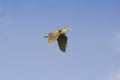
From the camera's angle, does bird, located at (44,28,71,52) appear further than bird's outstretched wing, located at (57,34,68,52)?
No

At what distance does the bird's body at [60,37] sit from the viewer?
27.8m

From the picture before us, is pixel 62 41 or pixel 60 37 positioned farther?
pixel 60 37

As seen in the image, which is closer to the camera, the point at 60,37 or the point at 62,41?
the point at 62,41

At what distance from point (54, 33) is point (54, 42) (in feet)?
6.64

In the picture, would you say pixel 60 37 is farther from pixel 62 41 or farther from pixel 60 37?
pixel 62 41

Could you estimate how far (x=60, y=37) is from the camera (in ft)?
96.3

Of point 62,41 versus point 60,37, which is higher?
point 60,37

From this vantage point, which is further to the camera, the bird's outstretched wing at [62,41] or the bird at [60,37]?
the bird's outstretched wing at [62,41]

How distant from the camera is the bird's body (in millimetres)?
27828

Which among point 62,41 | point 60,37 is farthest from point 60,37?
point 62,41

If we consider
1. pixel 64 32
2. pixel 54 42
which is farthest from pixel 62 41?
pixel 54 42

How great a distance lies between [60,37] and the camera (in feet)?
96.3

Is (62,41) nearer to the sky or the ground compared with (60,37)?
nearer to the ground

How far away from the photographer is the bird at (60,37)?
91.3 ft
